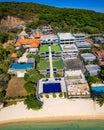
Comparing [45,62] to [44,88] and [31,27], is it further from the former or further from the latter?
[31,27]

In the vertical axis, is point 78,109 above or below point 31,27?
below

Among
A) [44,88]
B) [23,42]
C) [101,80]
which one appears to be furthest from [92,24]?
[44,88]

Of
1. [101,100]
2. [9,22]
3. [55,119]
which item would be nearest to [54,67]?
[101,100]

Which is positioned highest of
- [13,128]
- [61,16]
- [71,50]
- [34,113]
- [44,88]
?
[61,16]

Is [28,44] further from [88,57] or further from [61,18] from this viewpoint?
[61,18]

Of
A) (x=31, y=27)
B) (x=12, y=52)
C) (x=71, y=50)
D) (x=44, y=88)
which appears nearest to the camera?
(x=44, y=88)

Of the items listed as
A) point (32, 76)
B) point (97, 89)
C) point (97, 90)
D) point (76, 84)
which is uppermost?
point (32, 76)
